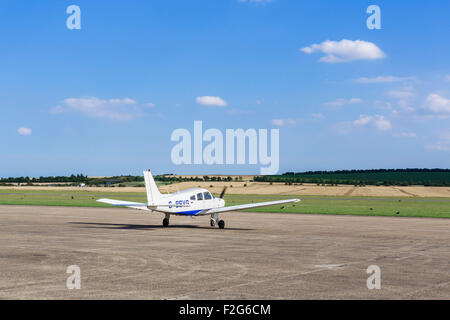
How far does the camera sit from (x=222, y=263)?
60.3ft

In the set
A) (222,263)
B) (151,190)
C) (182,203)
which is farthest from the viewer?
(182,203)

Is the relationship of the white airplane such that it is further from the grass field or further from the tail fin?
the grass field

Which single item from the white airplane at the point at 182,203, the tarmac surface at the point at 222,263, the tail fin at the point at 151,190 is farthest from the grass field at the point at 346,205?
the tail fin at the point at 151,190

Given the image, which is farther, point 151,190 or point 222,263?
point 151,190

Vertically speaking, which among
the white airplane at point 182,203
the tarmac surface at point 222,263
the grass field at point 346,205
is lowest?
the grass field at point 346,205

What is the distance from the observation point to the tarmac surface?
1320cm

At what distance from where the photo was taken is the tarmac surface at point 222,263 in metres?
13.2

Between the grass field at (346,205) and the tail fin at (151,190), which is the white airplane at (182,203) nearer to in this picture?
the tail fin at (151,190)

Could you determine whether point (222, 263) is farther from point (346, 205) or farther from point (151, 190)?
point (346, 205)

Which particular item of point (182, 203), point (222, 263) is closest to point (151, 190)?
point (182, 203)

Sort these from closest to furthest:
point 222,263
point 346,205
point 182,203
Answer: point 222,263, point 182,203, point 346,205
